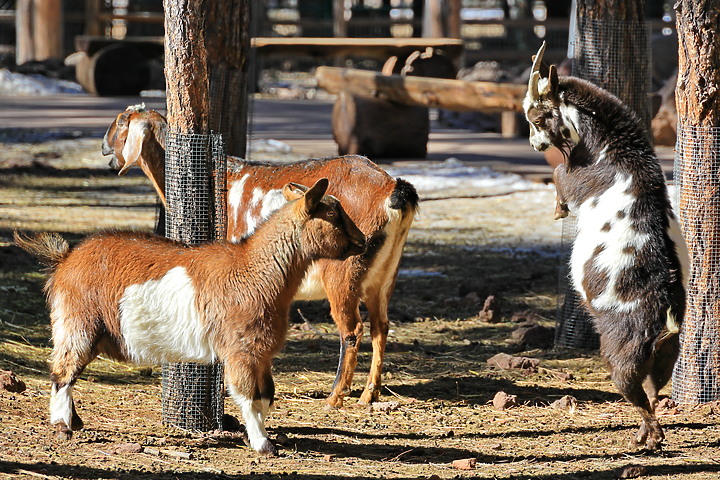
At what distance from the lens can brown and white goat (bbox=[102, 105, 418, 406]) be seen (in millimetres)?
5965

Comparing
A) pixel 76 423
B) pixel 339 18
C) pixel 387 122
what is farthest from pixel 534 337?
pixel 339 18

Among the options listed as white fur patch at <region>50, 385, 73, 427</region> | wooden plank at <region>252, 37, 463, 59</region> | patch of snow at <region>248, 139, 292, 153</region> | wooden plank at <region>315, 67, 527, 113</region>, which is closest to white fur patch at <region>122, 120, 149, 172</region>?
white fur patch at <region>50, 385, 73, 427</region>

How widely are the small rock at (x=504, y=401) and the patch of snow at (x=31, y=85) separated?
57.7 ft

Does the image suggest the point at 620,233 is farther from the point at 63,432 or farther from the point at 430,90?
the point at 430,90

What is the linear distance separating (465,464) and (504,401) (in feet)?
4.02

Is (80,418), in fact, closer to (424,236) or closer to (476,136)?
(424,236)

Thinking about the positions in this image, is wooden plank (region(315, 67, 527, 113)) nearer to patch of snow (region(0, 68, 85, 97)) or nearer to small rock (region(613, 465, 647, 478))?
small rock (region(613, 465, 647, 478))

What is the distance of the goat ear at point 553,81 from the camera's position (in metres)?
5.13

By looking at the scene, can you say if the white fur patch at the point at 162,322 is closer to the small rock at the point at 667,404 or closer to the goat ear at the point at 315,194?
the goat ear at the point at 315,194

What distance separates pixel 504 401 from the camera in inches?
238

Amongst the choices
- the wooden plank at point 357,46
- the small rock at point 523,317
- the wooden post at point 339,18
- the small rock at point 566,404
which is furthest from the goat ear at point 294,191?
the wooden post at point 339,18

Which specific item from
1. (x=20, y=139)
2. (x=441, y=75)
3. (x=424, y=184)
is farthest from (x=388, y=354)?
(x=20, y=139)

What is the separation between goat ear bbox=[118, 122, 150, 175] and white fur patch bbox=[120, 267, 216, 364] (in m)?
2.02

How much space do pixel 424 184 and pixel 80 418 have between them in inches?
328
